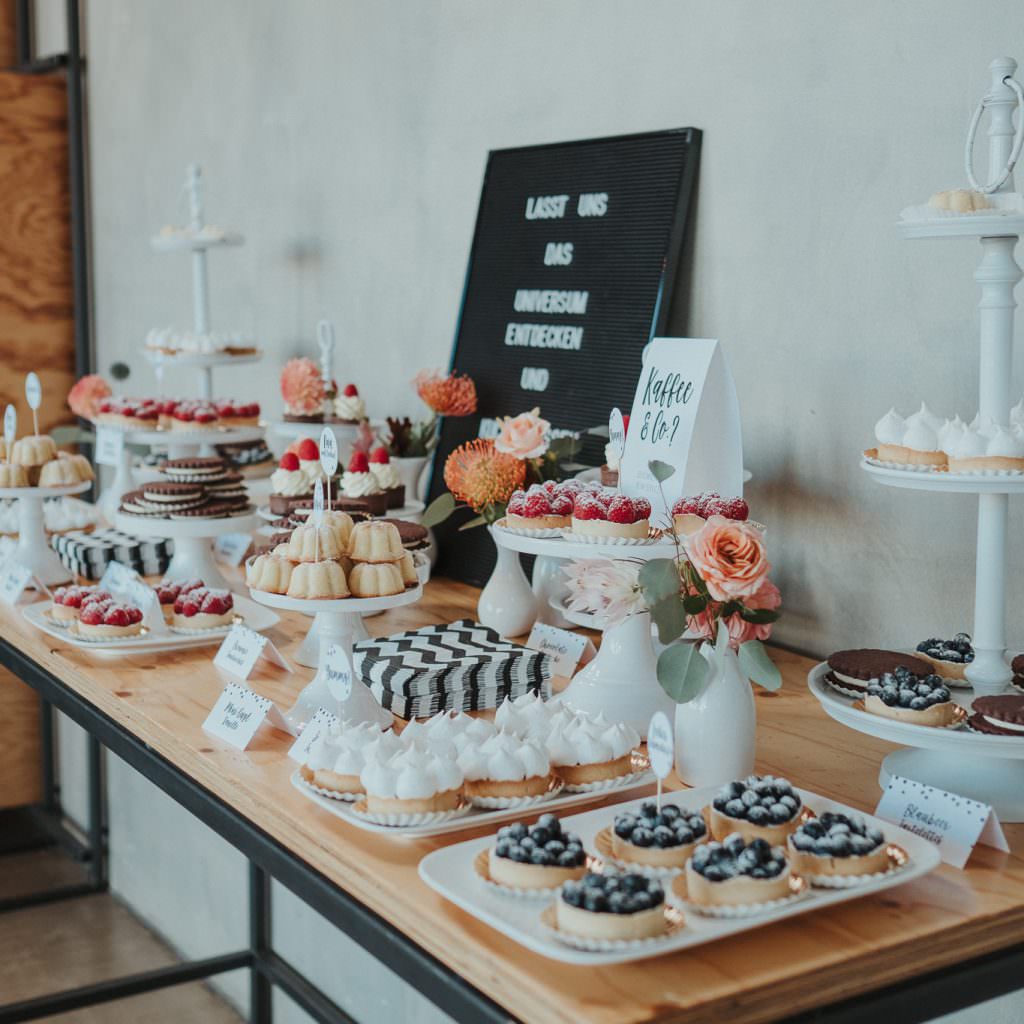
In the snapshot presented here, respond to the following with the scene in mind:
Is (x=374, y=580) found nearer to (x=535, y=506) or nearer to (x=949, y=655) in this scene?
(x=535, y=506)

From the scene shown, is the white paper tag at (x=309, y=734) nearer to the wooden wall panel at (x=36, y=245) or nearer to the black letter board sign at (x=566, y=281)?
the black letter board sign at (x=566, y=281)

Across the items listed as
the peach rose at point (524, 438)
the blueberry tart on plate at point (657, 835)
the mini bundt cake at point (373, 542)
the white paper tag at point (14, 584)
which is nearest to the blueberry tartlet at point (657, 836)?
the blueberry tart on plate at point (657, 835)

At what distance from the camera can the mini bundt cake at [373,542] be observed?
1.85 metres

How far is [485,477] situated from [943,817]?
1.00m

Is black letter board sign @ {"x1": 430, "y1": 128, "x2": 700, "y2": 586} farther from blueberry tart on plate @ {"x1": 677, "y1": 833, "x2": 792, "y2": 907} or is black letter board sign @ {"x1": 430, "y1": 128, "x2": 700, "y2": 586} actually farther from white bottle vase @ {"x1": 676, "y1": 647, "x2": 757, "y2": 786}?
blueberry tart on plate @ {"x1": 677, "y1": 833, "x2": 792, "y2": 907}

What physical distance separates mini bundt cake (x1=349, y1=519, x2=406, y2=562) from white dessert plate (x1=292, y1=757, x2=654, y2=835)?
0.42m

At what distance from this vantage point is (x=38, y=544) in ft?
→ 8.97

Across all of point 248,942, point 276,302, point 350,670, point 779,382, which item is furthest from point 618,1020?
point 276,302

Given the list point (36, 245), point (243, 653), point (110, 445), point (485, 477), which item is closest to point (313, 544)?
Result: point (243, 653)

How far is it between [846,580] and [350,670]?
83 centimetres

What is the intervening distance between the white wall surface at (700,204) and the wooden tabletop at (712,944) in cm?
38

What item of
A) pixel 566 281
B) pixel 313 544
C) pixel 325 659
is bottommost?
pixel 325 659

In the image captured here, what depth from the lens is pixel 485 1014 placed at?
1.12 meters

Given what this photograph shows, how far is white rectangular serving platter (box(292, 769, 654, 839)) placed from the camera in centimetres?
136
